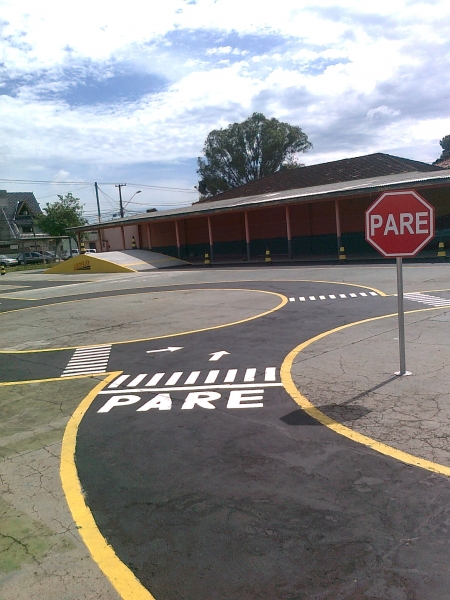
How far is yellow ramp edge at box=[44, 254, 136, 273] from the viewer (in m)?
36.6

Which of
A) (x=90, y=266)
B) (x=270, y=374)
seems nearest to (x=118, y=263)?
(x=90, y=266)

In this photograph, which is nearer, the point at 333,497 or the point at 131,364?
the point at 333,497

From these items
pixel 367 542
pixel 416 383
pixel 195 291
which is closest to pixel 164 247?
pixel 195 291

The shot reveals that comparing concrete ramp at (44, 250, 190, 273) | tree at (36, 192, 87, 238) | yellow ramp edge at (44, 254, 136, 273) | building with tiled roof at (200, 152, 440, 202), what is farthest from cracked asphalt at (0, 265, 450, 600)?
tree at (36, 192, 87, 238)

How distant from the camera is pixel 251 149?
228 feet

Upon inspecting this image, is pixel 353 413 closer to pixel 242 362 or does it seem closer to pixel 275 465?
pixel 275 465

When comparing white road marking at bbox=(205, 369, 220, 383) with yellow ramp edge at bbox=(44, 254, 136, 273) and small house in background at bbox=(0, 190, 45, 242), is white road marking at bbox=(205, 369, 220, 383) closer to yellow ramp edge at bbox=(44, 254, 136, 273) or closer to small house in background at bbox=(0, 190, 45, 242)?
yellow ramp edge at bbox=(44, 254, 136, 273)

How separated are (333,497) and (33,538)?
2364 millimetres

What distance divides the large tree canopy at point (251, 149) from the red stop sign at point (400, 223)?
210 ft

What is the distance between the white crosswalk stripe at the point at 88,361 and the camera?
30.9ft

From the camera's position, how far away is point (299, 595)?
10.3ft

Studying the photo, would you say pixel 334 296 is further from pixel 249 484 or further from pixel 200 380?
pixel 249 484

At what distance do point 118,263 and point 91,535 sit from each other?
113 feet

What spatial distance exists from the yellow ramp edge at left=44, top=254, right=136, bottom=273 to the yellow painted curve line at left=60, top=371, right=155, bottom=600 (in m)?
30.4
